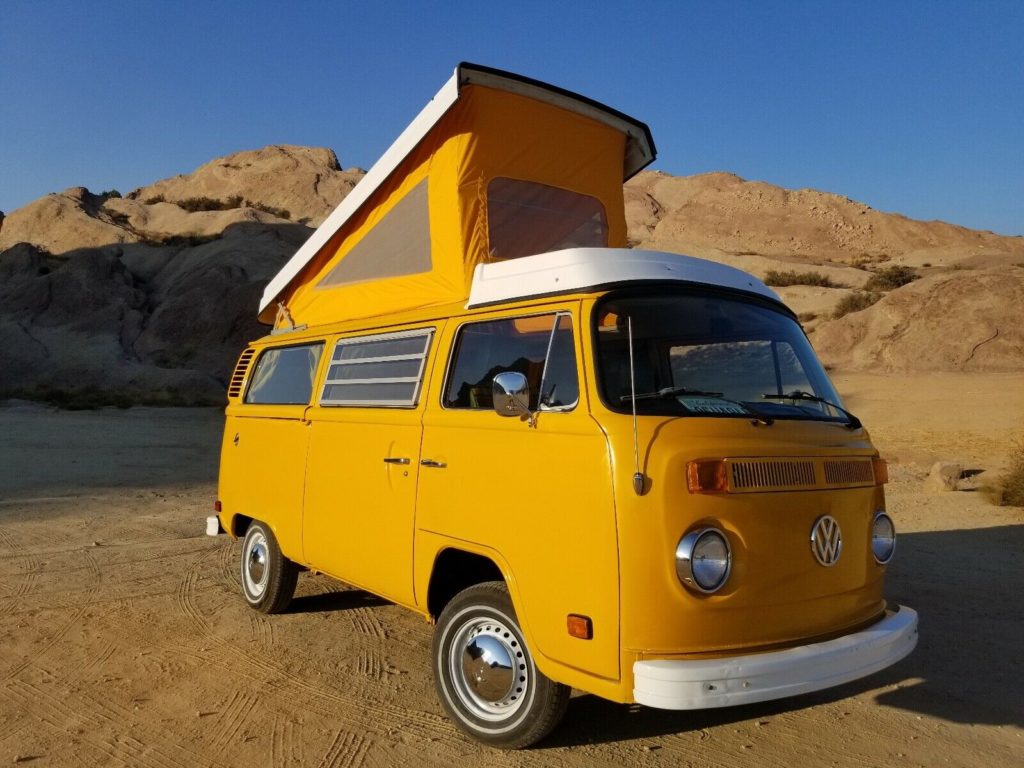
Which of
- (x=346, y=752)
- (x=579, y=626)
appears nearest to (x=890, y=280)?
(x=579, y=626)

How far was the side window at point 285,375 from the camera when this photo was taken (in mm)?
6141

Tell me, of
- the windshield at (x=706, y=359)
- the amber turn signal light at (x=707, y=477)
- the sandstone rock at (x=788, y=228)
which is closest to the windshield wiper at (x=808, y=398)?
the windshield at (x=706, y=359)

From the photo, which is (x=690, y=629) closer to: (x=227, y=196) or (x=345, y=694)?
(x=345, y=694)

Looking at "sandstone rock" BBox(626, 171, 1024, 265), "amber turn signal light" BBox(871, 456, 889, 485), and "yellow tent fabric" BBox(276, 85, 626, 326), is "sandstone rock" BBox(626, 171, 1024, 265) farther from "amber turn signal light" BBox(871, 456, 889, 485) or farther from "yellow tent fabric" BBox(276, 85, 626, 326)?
"amber turn signal light" BBox(871, 456, 889, 485)

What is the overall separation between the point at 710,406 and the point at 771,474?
0.41 metres

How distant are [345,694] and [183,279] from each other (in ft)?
145

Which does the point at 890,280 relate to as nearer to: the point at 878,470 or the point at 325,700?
the point at 878,470

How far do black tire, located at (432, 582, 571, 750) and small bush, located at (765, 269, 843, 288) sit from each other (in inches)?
1529

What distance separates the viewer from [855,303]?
31.7 metres

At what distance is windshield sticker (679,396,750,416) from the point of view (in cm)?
374

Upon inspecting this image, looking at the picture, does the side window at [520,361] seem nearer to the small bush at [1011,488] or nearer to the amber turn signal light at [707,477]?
the amber turn signal light at [707,477]

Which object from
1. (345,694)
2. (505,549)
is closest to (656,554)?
(505,549)

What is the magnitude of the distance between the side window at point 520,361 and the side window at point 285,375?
1.86 metres

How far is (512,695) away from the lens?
4.04m
